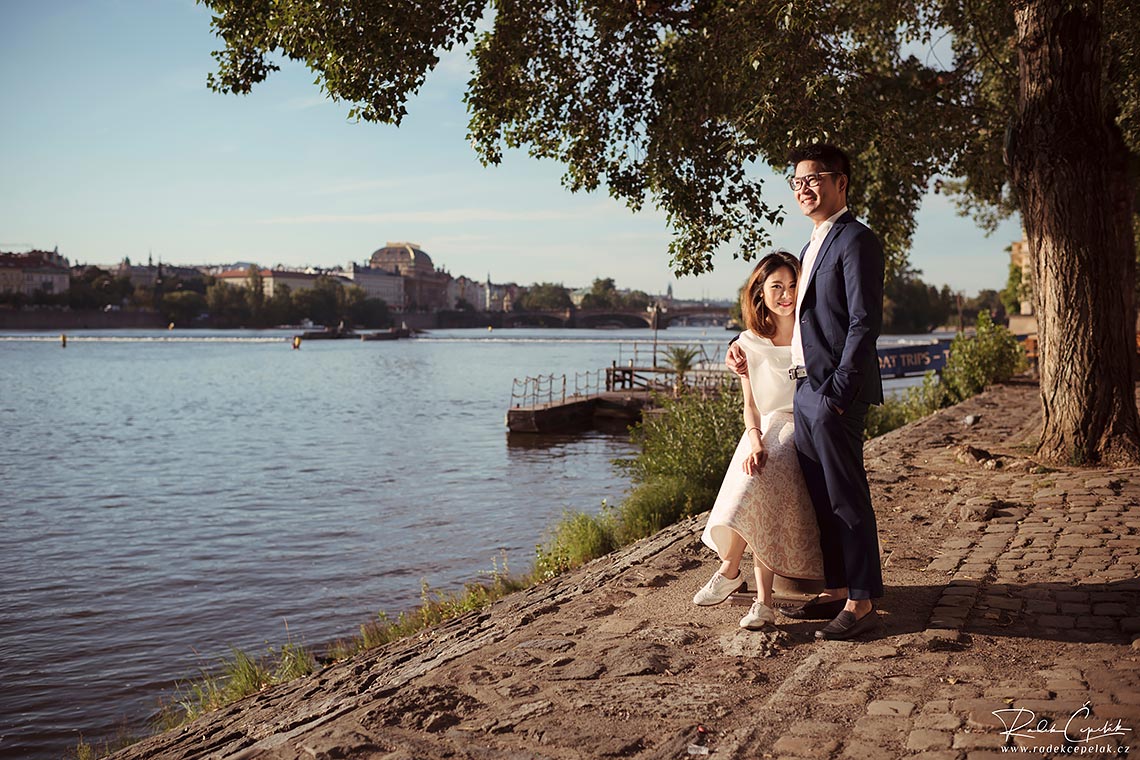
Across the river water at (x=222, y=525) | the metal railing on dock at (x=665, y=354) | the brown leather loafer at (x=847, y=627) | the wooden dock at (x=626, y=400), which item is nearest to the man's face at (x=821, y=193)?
the brown leather loafer at (x=847, y=627)

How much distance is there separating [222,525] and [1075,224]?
14025mm

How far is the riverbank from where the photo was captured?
362 centimetres

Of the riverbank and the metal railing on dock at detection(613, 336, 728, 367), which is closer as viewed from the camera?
the riverbank

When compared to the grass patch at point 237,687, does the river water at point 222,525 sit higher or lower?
lower

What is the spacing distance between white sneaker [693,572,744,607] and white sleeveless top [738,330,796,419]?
0.93 m

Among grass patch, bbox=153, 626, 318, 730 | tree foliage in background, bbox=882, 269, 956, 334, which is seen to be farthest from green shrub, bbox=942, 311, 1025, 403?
tree foliage in background, bbox=882, 269, 956, 334

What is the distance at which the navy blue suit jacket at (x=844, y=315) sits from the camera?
14.3ft

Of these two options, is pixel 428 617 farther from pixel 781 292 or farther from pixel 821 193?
pixel 821 193

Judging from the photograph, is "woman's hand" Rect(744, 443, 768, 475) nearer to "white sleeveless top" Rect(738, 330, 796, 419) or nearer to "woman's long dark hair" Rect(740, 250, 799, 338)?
"white sleeveless top" Rect(738, 330, 796, 419)

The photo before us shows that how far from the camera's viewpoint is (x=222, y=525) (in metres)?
17.8

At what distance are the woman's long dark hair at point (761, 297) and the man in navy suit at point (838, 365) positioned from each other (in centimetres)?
14

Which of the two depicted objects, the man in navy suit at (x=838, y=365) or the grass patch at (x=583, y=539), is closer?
the man in navy suit at (x=838, y=365)

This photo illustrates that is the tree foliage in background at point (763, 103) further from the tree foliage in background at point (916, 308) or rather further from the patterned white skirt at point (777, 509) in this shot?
the tree foliage in background at point (916, 308)

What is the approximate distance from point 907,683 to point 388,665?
3.00 metres
